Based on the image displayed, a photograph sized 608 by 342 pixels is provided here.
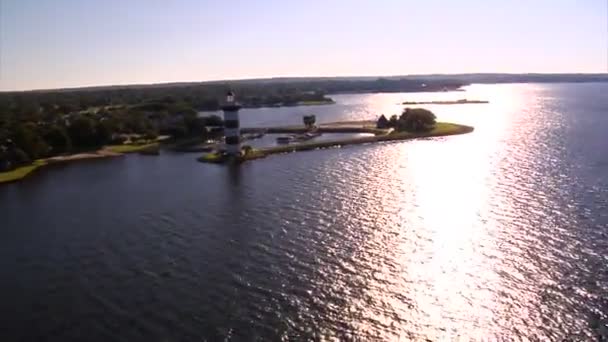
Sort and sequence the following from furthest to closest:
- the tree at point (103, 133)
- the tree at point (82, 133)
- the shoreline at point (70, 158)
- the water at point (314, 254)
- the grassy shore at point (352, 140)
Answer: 1. the tree at point (103, 133)
2. the tree at point (82, 133)
3. the grassy shore at point (352, 140)
4. the shoreline at point (70, 158)
5. the water at point (314, 254)

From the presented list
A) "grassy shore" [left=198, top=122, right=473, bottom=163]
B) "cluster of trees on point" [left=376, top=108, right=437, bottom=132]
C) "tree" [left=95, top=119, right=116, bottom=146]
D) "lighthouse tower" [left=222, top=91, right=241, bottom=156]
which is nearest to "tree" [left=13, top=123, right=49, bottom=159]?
"tree" [left=95, top=119, right=116, bottom=146]

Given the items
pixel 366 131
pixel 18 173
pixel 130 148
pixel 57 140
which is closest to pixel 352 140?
pixel 366 131

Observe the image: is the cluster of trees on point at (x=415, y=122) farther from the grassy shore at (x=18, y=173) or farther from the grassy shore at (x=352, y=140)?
the grassy shore at (x=18, y=173)

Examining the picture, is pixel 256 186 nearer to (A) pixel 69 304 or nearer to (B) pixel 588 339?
(A) pixel 69 304

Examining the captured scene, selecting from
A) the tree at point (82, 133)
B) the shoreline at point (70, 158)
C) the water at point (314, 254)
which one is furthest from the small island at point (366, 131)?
the tree at point (82, 133)

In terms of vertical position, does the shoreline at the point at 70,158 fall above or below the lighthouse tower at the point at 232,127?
below

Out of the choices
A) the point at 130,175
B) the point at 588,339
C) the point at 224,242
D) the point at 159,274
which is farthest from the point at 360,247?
the point at 130,175

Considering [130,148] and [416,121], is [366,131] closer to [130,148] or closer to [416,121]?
[416,121]
